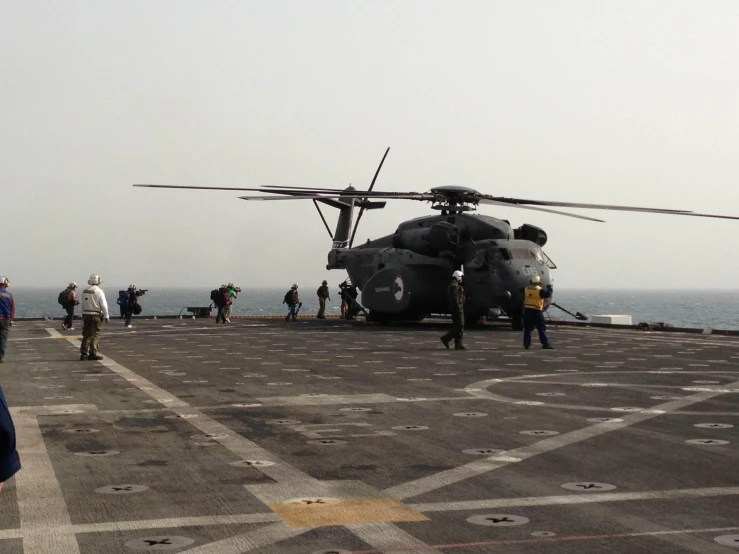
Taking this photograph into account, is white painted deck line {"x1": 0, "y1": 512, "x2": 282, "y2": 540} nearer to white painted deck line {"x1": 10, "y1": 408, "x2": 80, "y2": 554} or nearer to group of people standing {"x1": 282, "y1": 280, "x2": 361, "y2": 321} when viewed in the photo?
white painted deck line {"x1": 10, "y1": 408, "x2": 80, "y2": 554}

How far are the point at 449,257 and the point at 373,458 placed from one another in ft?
86.9

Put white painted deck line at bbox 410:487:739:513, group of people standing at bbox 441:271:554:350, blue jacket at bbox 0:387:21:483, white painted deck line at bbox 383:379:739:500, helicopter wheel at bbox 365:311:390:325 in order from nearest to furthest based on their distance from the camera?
blue jacket at bbox 0:387:21:483, white painted deck line at bbox 410:487:739:513, white painted deck line at bbox 383:379:739:500, group of people standing at bbox 441:271:554:350, helicopter wheel at bbox 365:311:390:325

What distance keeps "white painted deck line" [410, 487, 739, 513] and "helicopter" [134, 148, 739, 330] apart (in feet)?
79.0

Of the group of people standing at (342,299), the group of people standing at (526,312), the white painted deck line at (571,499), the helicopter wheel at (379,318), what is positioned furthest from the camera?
the group of people standing at (342,299)

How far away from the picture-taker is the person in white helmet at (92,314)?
71.4 ft

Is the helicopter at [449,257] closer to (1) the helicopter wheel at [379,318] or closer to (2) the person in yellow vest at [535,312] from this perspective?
(1) the helicopter wheel at [379,318]

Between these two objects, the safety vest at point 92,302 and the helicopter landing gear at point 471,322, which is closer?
the safety vest at point 92,302

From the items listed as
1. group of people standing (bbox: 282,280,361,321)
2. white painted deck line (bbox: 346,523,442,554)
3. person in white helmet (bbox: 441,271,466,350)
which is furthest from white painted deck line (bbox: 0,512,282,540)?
group of people standing (bbox: 282,280,361,321)

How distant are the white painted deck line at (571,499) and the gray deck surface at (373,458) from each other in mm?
25

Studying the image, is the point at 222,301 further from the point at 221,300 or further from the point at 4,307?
the point at 4,307

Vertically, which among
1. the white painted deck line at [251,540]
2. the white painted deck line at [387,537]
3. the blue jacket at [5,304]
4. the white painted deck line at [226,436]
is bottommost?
the white painted deck line at [251,540]

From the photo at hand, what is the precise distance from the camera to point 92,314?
2186cm

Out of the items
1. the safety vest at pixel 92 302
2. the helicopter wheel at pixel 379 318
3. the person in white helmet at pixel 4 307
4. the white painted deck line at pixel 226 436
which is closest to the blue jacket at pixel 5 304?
the person in white helmet at pixel 4 307

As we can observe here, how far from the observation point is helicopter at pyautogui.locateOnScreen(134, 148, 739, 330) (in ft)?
111
